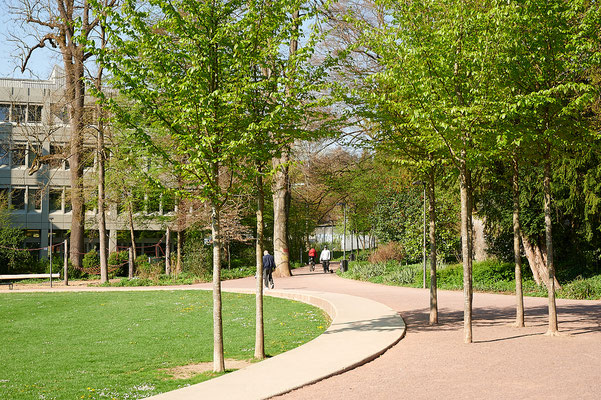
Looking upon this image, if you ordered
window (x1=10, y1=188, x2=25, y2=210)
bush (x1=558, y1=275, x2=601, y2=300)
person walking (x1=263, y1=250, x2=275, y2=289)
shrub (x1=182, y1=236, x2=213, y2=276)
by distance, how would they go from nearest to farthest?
bush (x1=558, y1=275, x2=601, y2=300) → person walking (x1=263, y1=250, x2=275, y2=289) → shrub (x1=182, y1=236, x2=213, y2=276) → window (x1=10, y1=188, x2=25, y2=210)

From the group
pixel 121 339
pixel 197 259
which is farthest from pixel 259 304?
pixel 197 259

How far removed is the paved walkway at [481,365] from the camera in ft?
24.0

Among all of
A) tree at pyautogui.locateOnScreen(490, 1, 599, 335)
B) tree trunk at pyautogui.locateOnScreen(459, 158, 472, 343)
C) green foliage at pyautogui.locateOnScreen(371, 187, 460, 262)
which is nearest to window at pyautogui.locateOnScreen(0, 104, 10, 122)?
green foliage at pyautogui.locateOnScreen(371, 187, 460, 262)

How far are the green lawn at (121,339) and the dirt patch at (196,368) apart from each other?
22cm

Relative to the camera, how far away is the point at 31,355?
11375mm

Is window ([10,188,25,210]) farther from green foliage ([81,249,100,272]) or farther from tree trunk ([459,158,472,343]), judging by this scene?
tree trunk ([459,158,472,343])

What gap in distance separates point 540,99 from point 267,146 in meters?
5.18

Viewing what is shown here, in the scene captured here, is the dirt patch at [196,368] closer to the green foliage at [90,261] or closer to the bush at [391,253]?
the bush at [391,253]

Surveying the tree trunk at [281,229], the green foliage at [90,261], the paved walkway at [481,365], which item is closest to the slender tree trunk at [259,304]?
the paved walkway at [481,365]

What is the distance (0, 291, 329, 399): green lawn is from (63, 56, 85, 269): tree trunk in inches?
463

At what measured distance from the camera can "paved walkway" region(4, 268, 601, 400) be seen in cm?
732

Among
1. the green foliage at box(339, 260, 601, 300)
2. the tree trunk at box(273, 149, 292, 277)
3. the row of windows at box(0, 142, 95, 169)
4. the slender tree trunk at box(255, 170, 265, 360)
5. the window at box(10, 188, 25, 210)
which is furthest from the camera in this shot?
the window at box(10, 188, 25, 210)

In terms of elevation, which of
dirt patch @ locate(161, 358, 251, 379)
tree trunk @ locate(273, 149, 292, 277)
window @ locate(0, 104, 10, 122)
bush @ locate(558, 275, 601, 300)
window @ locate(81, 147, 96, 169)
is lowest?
dirt patch @ locate(161, 358, 251, 379)

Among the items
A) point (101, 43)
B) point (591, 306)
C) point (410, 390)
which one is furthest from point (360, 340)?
point (101, 43)
